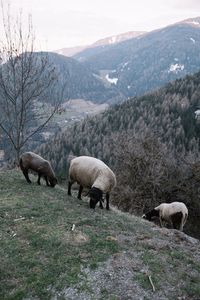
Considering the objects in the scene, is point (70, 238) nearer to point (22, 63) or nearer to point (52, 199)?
point (52, 199)

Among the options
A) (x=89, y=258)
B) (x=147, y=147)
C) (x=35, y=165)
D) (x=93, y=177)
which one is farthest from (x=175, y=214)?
(x=147, y=147)

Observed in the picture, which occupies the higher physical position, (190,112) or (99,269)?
(99,269)

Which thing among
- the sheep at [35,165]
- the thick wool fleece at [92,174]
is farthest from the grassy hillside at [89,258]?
the sheep at [35,165]

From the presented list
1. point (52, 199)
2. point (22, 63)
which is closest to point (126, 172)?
point (22, 63)

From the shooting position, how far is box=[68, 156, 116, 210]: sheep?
17.9 metres

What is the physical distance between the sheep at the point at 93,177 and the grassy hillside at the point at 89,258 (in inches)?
44.9

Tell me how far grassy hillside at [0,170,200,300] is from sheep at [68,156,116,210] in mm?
1141

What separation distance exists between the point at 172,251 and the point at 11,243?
560 cm

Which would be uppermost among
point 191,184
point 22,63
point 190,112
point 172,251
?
point 22,63

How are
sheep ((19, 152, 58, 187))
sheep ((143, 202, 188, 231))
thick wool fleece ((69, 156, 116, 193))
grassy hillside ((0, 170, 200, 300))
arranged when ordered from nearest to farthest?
grassy hillside ((0, 170, 200, 300)) → thick wool fleece ((69, 156, 116, 193)) → sheep ((143, 202, 188, 231)) → sheep ((19, 152, 58, 187))

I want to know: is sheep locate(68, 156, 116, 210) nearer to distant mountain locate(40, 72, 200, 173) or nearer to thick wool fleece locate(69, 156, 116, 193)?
thick wool fleece locate(69, 156, 116, 193)

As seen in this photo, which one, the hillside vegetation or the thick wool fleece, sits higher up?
the thick wool fleece

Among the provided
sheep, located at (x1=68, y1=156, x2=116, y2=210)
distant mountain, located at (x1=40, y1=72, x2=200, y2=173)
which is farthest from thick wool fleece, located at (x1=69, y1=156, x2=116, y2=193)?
distant mountain, located at (x1=40, y1=72, x2=200, y2=173)

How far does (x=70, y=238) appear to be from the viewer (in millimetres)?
13383
